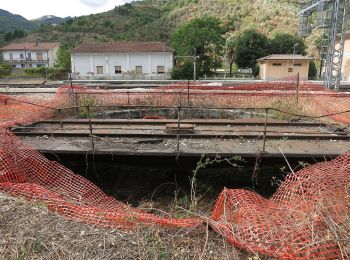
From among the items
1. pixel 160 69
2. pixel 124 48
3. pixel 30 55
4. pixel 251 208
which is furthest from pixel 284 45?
pixel 30 55

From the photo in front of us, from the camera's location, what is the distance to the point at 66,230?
423 centimetres

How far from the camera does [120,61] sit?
46812mm

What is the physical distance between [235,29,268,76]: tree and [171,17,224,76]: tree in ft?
14.0

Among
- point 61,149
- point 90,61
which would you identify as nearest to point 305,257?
point 61,149

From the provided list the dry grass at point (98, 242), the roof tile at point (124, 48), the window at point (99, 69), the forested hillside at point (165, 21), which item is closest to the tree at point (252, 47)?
the roof tile at point (124, 48)

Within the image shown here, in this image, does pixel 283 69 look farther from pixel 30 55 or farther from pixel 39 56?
pixel 30 55

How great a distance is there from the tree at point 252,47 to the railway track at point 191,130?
38.1 metres

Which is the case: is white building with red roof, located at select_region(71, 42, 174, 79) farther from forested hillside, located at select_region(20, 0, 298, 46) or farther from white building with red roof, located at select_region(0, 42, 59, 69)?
forested hillside, located at select_region(20, 0, 298, 46)

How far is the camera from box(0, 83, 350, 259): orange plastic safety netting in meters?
3.75

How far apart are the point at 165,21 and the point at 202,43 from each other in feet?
207

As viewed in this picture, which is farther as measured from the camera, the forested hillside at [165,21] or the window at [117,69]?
the forested hillside at [165,21]

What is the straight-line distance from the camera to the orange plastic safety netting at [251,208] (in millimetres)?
3746

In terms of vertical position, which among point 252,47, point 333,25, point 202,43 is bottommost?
point 333,25

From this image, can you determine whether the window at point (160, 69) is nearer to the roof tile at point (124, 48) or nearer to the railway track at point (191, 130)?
the roof tile at point (124, 48)
